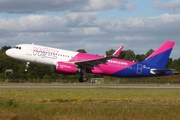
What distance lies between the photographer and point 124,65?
163 ft

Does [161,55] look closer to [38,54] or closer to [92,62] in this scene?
[92,62]

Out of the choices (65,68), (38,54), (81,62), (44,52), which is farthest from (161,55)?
(38,54)

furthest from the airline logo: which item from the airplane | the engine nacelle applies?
the engine nacelle

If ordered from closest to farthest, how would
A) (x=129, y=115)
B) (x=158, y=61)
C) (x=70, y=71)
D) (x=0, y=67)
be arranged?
1. (x=129, y=115)
2. (x=70, y=71)
3. (x=158, y=61)
4. (x=0, y=67)

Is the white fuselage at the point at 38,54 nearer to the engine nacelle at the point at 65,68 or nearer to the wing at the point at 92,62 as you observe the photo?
the engine nacelle at the point at 65,68

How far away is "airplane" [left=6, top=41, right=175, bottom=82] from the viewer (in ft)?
150

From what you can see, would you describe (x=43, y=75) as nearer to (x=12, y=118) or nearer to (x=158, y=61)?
(x=158, y=61)

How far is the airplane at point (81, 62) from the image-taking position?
45.7 metres

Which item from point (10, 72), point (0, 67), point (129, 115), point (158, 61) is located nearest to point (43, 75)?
point (10, 72)

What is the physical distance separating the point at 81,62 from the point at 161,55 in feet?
39.0

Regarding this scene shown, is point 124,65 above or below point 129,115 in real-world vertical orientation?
above

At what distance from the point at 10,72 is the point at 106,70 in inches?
1704

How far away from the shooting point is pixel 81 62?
152 feet

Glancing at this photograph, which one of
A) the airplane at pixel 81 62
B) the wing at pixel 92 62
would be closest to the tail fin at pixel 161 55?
the airplane at pixel 81 62
